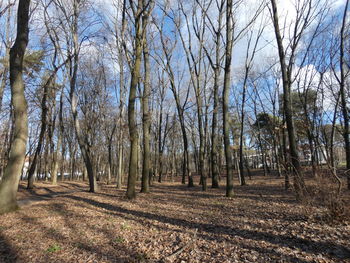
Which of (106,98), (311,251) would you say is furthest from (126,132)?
(311,251)

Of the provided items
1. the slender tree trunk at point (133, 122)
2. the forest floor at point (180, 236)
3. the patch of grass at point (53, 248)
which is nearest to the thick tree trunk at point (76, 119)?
the slender tree trunk at point (133, 122)

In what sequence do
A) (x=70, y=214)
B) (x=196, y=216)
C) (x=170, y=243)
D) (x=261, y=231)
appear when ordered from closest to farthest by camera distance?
1. (x=170, y=243)
2. (x=261, y=231)
3. (x=196, y=216)
4. (x=70, y=214)

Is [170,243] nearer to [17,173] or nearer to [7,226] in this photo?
[7,226]

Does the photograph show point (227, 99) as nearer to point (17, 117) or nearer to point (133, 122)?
point (133, 122)

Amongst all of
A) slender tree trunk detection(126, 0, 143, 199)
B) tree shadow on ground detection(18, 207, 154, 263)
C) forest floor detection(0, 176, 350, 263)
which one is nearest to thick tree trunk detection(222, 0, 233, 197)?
forest floor detection(0, 176, 350, 263)

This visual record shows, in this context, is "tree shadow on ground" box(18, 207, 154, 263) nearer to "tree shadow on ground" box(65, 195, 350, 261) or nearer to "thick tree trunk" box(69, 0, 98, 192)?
"tree shadow on ground" box(65, 195, 350, 261)

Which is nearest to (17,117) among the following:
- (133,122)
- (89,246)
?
(133,122)

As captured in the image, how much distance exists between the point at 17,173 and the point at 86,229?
382cm

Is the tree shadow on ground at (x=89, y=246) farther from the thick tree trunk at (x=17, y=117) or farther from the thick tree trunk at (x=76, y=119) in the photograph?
the thick tree trunk at (x=76, y=119)

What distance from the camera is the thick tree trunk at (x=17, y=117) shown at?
6715 mm

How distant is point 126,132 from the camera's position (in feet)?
61.5

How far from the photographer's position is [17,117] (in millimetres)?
7152

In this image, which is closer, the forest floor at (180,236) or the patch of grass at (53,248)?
the forest floor at (180,236)

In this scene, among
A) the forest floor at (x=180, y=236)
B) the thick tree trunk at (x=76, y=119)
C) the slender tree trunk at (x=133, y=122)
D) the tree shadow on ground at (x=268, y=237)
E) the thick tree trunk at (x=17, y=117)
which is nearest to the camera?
the tree shadow on ground at (x=268, y=237)
